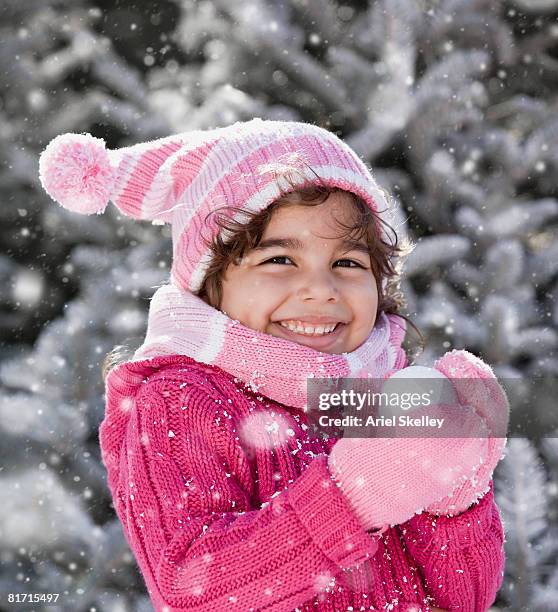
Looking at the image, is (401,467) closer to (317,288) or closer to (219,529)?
(219,529)

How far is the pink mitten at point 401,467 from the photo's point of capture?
133 cm

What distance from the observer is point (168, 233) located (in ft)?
8.98

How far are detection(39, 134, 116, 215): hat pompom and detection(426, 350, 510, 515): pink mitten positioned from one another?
0.83m

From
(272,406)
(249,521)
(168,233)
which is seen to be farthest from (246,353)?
(168,233)

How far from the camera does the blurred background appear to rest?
255cm

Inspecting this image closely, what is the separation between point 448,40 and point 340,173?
5.01 feet

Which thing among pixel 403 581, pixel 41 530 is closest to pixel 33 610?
pixel 41 530

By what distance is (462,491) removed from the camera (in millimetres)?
1465

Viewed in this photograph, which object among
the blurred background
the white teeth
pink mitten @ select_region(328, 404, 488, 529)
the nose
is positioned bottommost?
the blurred background

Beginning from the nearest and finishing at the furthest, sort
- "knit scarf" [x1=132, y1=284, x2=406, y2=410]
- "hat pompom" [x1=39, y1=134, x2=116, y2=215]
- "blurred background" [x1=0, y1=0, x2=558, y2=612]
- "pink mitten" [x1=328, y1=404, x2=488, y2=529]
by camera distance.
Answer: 1. "pink mitten" [x1=328, y1=404, x2=488, y2=529]
2. "knit scarf" [x1=132, y1=284, x2=406, y2=410]
3. "hat pompom" [x1=39, y1=134, x2=116, y2=215]
4. "blurred background" [x1=0, y1=0, x2=558, y2=612]

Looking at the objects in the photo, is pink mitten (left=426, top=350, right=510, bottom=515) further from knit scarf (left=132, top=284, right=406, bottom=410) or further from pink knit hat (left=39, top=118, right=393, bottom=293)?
pink knit hat (left=39, top=118, right=393, bottom=293)

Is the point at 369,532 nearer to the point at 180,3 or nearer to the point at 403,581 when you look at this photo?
the point at 403,581

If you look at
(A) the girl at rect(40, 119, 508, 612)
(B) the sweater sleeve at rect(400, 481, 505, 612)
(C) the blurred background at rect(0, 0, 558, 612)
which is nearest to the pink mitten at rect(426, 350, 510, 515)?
(A) the girl at rect(40, 119, 508, 612)

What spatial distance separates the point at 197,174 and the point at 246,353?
432 mm
